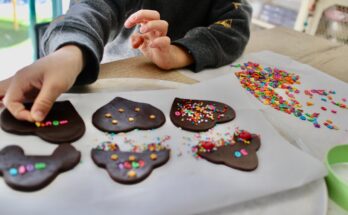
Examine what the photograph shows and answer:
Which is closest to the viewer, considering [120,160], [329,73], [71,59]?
[120,160]

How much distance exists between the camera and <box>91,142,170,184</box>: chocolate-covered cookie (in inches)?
14.8

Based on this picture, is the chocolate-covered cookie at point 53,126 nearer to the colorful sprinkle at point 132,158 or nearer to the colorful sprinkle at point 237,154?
the colorful sprinkle at point 132,158

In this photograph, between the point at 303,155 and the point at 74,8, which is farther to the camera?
the point at 74,8

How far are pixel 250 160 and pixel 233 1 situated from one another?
488mm

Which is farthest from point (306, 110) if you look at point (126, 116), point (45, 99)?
point (45, 99)

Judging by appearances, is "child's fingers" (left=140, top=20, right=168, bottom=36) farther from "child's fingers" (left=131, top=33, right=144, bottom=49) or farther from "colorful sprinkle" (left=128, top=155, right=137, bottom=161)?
"colorful sprinkle" (left=128, top=155, right=137, bottom=161)

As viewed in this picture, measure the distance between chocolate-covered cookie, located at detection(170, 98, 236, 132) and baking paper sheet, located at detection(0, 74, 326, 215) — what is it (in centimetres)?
1

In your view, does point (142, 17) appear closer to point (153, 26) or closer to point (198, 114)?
point (153, 26)

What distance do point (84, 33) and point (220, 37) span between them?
30 cm

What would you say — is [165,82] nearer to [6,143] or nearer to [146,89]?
[146,89]

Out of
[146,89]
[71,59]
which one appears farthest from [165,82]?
[71,59]

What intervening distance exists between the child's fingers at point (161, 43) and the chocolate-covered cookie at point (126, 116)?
0.53 ft

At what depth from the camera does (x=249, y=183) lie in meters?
0.40

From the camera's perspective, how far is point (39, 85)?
46 centimetres
